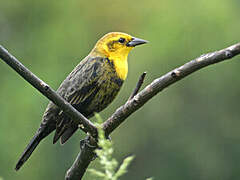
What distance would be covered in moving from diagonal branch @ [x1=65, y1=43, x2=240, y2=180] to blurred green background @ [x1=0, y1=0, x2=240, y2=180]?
584cm

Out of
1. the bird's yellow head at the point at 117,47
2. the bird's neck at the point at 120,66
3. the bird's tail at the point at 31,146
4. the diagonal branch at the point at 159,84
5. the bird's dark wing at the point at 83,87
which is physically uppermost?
the bird's yellow head at the point at 117,47

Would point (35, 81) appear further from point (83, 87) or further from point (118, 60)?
point (118, 60)

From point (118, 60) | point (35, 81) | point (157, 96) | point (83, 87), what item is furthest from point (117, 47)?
point (157, 96)

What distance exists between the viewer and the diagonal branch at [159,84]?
2924 mm

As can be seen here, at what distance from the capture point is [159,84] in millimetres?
3193

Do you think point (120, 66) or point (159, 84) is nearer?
point (159, 84)

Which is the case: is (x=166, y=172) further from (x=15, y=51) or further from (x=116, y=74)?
(x=116, y=74)

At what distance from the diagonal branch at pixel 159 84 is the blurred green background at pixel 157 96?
19.2 feet

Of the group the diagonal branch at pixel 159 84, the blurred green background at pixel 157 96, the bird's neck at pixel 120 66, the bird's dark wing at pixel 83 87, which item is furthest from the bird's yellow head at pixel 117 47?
the blurred green background at pixel 157 96

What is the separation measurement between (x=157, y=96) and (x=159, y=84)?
7873 millimetres

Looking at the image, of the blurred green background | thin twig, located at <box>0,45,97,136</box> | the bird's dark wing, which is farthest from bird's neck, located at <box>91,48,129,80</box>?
the blurred green background

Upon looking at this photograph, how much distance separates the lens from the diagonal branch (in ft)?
9.59

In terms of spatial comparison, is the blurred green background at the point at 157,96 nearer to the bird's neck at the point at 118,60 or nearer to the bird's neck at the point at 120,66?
the bird's neck at the point at 118,60

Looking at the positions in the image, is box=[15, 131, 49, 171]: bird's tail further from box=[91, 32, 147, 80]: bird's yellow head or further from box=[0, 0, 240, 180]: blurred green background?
box=[0, 0, 240, 180]: blurred green background
